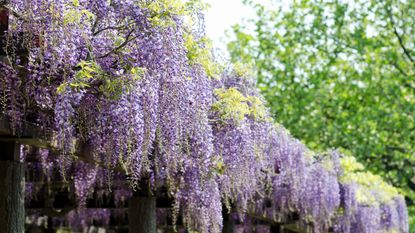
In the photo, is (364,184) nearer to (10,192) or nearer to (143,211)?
(143,211)

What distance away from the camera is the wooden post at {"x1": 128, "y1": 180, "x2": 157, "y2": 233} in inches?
273

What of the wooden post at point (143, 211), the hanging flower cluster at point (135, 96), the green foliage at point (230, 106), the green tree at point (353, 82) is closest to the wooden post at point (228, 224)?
the hanging flower cluster at point (135, 96)

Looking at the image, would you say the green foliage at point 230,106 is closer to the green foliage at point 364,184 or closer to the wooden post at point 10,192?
the wooden post at point 10,192

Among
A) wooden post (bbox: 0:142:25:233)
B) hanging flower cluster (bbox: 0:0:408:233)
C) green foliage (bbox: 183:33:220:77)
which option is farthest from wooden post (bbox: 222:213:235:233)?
wooden post (bbox: 0:142:25:233)

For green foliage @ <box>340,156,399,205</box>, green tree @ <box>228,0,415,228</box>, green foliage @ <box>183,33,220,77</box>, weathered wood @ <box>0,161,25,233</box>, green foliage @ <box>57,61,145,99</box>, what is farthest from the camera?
green tree @ <box>228,0,415,228</box>

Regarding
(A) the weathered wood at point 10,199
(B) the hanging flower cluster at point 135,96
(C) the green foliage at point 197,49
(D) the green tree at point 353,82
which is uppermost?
(D) the green tree at point 353,82

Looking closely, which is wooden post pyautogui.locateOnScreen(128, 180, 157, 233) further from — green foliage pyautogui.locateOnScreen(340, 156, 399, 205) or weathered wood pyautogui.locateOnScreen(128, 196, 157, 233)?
green foliage pyautogui.locateOnScreen(340, 156, 399, 205)

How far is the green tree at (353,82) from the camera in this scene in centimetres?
A: 2027

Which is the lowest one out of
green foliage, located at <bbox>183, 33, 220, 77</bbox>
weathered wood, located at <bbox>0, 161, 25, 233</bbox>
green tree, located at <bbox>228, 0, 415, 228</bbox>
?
weathered wood, located at <bbox>0, 161, 25, 233</bbox>

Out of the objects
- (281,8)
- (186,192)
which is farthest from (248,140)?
(281,8)

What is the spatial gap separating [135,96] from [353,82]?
1658cm

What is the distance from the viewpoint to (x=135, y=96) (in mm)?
4977

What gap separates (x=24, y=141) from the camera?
4.97 m

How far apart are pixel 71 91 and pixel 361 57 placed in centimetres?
1696
